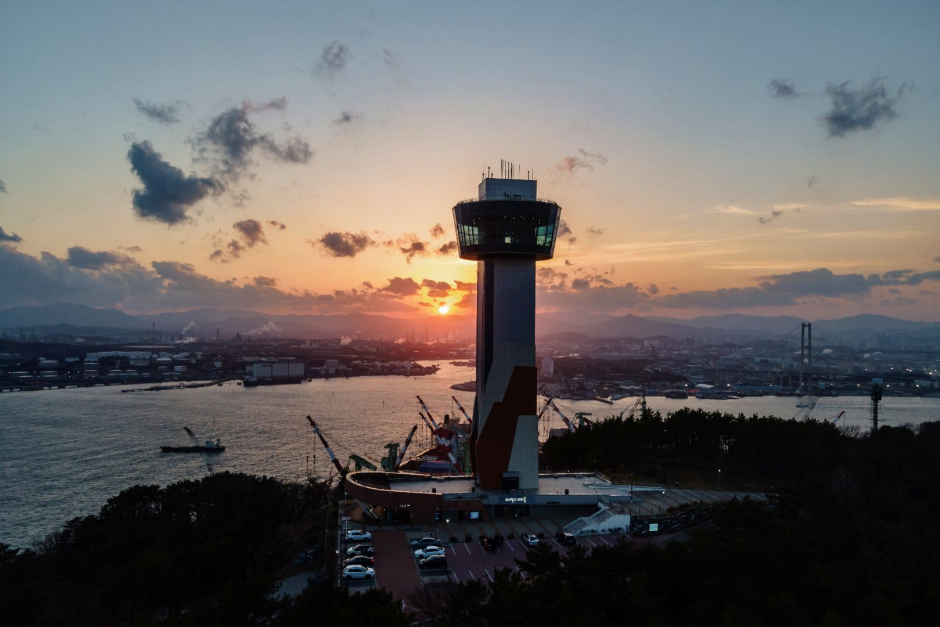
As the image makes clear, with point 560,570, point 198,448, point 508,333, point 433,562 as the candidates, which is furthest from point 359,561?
point 198,448

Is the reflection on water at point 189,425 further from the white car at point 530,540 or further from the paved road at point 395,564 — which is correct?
the white car at point 530,540

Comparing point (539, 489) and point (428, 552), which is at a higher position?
point (539, 489)

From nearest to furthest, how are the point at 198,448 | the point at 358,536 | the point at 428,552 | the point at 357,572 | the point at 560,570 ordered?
the point at 560,570, the point at 357,572, the point at 428,552, the point at 358,536, the point at 198,448

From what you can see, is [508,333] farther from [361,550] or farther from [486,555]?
[361,550]

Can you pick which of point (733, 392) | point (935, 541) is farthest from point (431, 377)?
point (935, 541)

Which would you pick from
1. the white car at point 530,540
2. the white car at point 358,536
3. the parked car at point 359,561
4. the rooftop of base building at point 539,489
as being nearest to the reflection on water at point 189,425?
the white car at point 358,536
